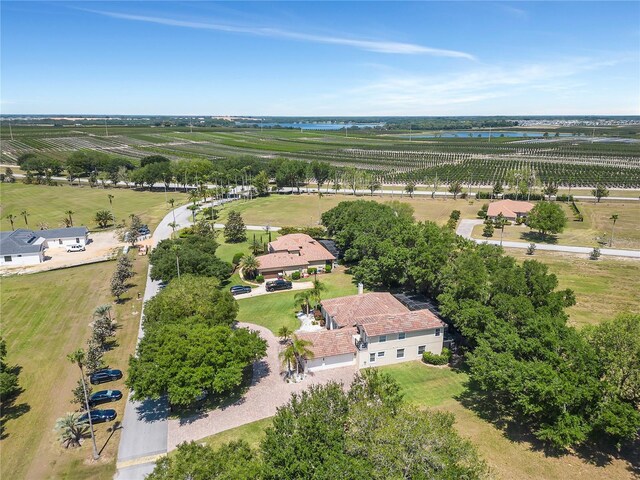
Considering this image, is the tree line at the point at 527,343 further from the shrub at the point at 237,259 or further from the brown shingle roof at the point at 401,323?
the shrub at the point at 237,259

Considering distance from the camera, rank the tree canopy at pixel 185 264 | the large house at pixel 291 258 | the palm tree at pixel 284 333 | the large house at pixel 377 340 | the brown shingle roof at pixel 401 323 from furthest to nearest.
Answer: the large house at pixel 291 258
the tree canopy at pixel 185 264
the palm tree at pixel 284 333
the brown shingle roof at pixel 401 323
the large house at pixel 377 340

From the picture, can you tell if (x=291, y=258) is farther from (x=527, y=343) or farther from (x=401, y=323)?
(x=527, y=343)

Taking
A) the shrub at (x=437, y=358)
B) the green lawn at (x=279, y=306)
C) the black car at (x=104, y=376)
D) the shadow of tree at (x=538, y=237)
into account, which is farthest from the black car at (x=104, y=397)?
the shadow of tree at (x=538, y=237)

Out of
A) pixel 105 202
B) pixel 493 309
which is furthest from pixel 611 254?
pixel 105 202

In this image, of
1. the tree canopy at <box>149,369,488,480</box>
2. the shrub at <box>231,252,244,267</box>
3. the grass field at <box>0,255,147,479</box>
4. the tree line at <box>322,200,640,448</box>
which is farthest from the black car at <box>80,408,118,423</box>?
the shrub at <box>231,252,244,267</box>

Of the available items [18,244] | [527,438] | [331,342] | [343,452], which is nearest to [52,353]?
[331,342]

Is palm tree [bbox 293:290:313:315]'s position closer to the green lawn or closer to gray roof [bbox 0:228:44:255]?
the green lawn

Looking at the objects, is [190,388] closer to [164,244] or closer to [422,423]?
[422,423]
